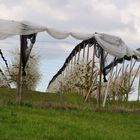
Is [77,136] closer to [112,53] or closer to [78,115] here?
[78,115]

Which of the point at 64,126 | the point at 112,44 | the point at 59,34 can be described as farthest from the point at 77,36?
the point at 64,126

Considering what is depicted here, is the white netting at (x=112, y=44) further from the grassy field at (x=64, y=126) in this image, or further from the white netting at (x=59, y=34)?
the grassy field at (x=64, y=126)

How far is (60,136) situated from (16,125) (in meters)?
1.63

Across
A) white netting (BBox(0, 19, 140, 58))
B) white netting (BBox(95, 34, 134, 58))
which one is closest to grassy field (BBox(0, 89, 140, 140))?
white netting (BBox(0, 19, 140, 58))

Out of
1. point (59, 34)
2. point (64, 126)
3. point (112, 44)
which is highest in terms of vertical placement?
point (59, 34)

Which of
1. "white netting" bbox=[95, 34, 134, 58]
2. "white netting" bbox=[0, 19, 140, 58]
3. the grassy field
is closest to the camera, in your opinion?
the grassy field

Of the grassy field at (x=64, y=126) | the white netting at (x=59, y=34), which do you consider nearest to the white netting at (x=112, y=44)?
the white netting at (x=59, y=34)

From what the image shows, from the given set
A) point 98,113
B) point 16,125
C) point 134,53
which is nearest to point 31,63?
point 134,53

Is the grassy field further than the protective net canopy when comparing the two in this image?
No

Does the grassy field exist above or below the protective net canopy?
below

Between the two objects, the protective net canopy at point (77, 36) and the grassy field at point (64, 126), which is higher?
the protective net canopy at point (77, 36)

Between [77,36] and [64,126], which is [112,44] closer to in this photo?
[77,36]

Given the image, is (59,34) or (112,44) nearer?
(59,34)

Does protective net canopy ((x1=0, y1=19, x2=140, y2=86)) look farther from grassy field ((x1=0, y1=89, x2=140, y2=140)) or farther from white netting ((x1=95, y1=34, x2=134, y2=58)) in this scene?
grassy field ((x1=0, y1=89, x2=140, y2=140))
